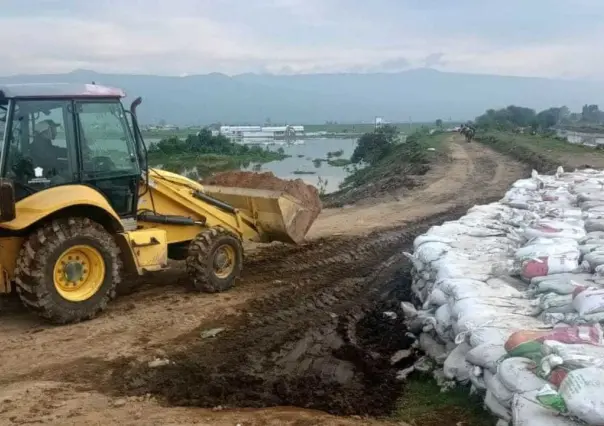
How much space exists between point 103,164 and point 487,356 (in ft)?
12.8

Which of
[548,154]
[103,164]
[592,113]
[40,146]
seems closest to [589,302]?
[103,164]

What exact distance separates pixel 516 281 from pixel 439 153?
1803 centimetres

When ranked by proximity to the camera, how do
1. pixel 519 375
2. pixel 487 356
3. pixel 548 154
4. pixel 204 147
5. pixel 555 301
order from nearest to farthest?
pixel 519 375 → pixel 487 356 → pixel 555 301 → pixel 548 154 → pixel 204 147

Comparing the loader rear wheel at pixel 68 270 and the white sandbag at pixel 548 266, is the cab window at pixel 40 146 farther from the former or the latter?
the white sandbag at pixel 548 266

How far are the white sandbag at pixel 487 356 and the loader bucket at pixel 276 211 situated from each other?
11.3ft

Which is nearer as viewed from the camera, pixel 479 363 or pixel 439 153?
pixel 479 363

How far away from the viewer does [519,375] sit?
4039 mm

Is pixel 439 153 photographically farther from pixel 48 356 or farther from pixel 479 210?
pixel 48 356

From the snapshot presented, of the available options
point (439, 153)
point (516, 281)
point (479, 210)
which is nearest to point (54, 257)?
point (516, 281)

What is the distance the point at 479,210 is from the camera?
8961 mm

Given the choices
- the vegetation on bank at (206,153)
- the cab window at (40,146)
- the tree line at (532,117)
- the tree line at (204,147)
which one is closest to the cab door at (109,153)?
the cab window at (40,146)

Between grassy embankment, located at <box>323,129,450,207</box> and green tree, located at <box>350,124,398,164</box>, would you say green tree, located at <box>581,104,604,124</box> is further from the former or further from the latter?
grassy embankment, located at <box>323,129,450,207</box>

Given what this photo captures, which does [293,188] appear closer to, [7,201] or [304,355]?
[304,355]

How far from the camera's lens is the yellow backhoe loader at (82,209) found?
5.80m
